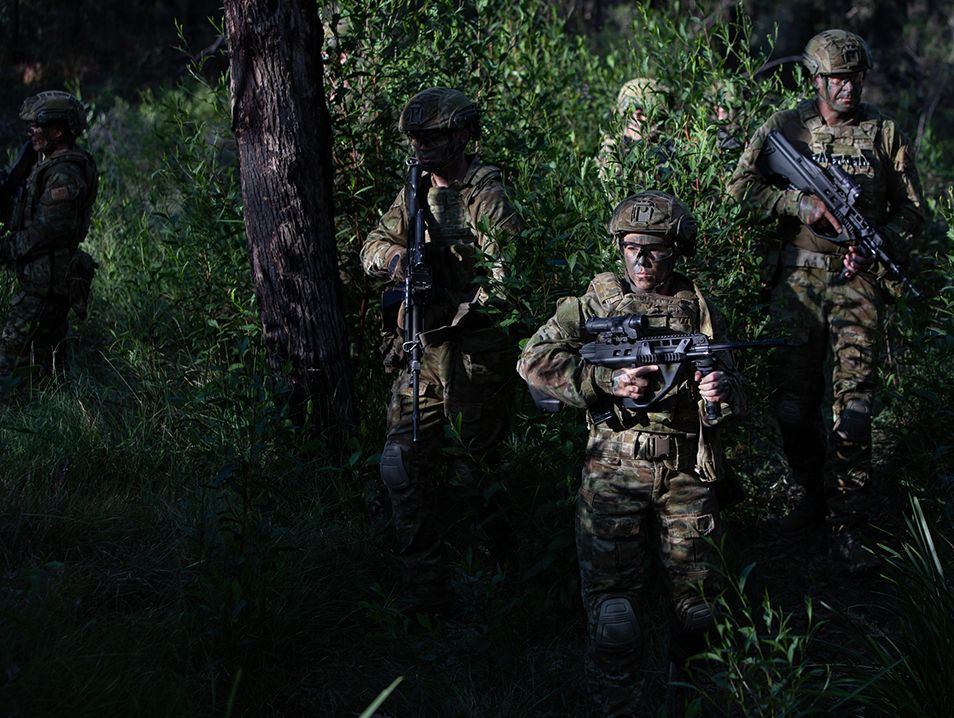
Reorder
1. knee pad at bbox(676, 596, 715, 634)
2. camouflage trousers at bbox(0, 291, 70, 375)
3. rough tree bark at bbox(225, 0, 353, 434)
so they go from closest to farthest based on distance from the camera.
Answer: knee pad at bbox(676, 596, 715, 634), rough tree bark at bbox(225, 0, 353, 434), camouflage trousers at bbox(0, 291, 70, 375)

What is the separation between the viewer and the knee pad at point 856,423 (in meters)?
5.31

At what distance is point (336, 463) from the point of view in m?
5.45

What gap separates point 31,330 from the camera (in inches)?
256

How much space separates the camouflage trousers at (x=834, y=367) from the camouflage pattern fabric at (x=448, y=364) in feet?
4.76

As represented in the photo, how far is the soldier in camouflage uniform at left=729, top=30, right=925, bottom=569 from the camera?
17.5 ft

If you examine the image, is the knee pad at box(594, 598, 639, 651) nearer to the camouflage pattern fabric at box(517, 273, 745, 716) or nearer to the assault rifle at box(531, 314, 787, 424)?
the camouflage pattern fabric at box(517, 273, 745, 716)

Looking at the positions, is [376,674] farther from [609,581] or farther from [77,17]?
[77,17]

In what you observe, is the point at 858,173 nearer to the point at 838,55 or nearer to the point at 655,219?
the point at 838,55

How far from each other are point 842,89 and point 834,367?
1.32m

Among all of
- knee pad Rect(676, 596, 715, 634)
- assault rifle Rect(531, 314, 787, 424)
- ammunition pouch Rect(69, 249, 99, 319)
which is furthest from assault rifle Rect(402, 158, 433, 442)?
ammunition pouch Rect(69, 249, 99, 319)

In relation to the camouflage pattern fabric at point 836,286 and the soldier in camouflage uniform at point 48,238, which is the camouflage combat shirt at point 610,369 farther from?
the soldier in camouflage uniform at point 48,238

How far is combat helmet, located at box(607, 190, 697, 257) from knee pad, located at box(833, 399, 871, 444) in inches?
67.7

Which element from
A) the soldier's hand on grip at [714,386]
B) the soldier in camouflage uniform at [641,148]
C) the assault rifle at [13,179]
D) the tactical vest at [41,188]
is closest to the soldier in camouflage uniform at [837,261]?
the soldier in camouflage uniform at [641,148]

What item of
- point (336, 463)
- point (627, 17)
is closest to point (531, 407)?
point (336, 463)
